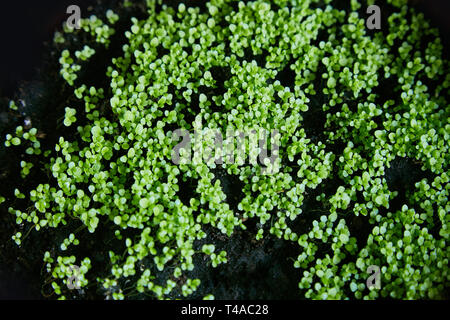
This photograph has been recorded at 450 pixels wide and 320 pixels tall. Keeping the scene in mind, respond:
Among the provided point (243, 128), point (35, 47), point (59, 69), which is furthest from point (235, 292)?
point (35, 47)

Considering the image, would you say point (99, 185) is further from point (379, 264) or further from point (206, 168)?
point (379, 264)

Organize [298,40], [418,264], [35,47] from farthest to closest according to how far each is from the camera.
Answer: [35,47] < [298,40] < [418,264]

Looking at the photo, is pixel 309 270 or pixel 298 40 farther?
pixel 298 40

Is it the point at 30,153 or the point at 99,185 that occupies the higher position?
the point at 30,153

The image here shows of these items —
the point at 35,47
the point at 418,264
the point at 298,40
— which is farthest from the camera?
the point at 35,47

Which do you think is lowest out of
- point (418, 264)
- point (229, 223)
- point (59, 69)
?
point (418, 264)
